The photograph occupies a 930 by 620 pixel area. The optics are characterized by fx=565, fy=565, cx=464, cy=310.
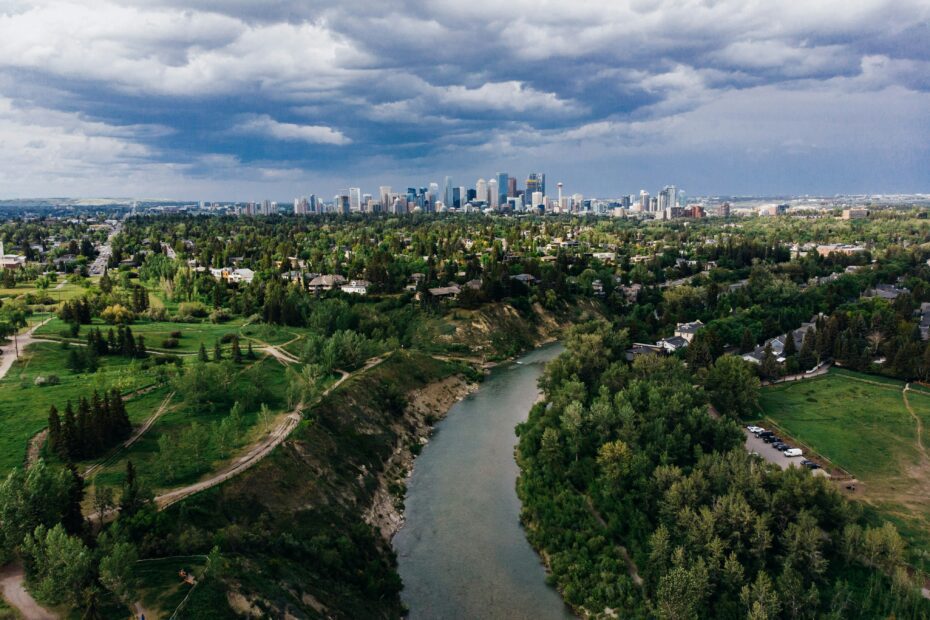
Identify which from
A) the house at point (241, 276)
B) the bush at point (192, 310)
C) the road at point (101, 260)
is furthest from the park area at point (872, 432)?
the road at point (101, 260)

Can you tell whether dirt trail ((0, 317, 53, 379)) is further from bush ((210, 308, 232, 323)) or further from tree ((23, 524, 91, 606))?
tree ((23, 524, 91, 606))

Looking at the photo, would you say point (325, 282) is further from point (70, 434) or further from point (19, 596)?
point (19, 596)

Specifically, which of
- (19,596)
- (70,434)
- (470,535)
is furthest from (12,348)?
(470,535)

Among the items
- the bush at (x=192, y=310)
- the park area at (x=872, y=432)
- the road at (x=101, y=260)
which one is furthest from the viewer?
the road at (x=101, y=260)

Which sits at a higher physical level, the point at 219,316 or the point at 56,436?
the point at 56,436

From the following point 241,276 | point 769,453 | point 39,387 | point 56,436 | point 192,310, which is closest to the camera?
point 56,436

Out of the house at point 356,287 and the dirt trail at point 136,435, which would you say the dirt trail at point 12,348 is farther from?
the house at point 356,287

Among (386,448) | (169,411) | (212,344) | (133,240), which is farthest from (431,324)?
(133,240)
